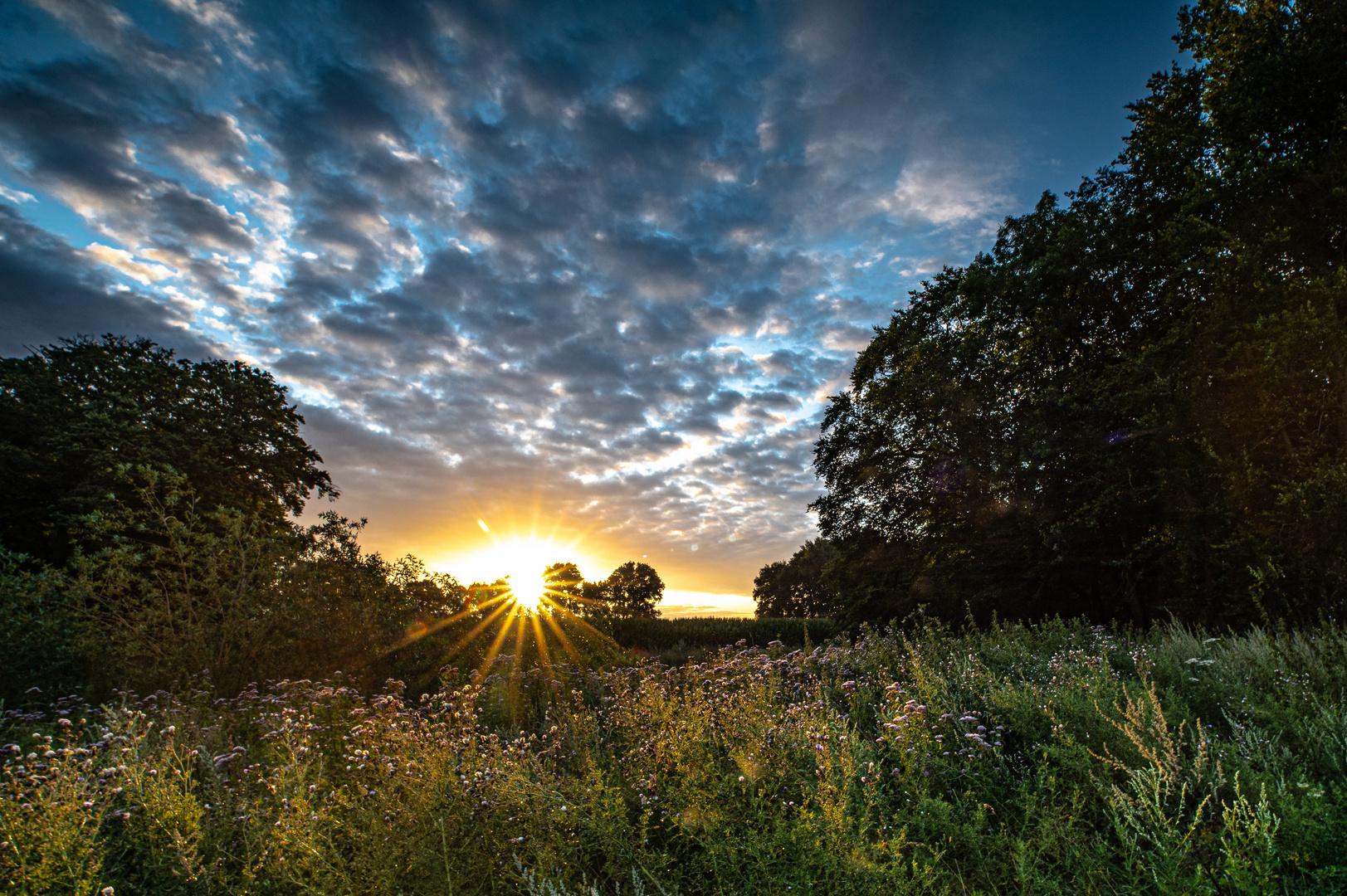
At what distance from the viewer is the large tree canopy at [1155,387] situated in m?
11.6

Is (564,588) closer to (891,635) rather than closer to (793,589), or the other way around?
(891,635)

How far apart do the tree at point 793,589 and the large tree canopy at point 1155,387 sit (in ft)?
98.3

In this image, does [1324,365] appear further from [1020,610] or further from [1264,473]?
[1020,610]

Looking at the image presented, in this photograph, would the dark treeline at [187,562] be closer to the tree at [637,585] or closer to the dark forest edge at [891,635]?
the dark forest edge at [891,635]

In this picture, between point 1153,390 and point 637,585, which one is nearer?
point 1153,390

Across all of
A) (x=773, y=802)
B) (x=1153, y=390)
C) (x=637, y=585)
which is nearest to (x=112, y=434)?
(x=773, y=802)

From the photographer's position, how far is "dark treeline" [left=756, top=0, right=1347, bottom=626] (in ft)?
37.9

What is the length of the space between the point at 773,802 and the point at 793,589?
178 feet

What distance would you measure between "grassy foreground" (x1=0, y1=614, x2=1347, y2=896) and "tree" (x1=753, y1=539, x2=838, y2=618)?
1699 inches

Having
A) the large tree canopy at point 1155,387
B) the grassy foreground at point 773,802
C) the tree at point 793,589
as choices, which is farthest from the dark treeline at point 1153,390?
the tree at point 793,589

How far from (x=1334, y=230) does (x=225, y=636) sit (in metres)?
23.0

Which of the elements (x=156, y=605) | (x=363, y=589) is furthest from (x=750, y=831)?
(x=363, y=589)

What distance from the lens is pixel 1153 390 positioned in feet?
42.7

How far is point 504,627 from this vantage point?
14.8 metres
